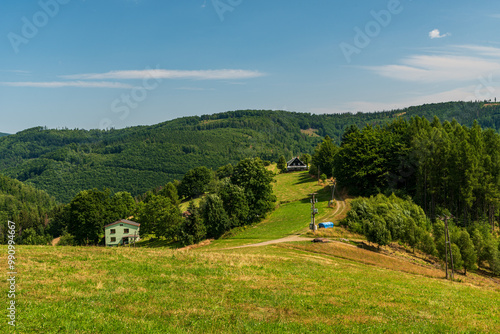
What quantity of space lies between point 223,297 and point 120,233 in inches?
2877

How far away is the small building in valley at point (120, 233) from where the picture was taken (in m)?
83.9

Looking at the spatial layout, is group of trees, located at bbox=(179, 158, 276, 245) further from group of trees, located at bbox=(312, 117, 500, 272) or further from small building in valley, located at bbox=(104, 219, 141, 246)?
small building in valley, located at bbox=(104, 219, 141, 246)

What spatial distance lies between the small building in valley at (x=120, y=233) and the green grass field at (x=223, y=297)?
182ft

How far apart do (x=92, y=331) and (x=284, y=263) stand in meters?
21.0

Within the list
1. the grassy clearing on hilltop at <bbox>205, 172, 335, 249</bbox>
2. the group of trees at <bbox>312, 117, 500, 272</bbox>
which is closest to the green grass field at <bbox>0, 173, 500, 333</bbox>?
the group of trees at <bbox>312, 117, 500, 272</bbox>

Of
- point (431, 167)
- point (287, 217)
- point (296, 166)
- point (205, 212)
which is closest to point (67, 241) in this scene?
point (205, 212)

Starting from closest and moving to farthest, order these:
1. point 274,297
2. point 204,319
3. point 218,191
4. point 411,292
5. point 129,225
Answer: point 204,319, point 274,297, point 411,292, point 218,191, point 129,225

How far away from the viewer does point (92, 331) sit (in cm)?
1394

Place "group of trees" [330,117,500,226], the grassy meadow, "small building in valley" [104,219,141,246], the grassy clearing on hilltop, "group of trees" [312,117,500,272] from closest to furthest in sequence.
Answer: the grassy meadow, "group of trees" [312,117,500,272], the grassy clearing on hilltop, "group of trees" [330,117,500,226], "small building in valley" [104,219,141,246]

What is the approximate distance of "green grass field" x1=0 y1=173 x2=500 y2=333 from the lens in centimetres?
1561

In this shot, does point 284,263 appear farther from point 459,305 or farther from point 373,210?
point 373,210

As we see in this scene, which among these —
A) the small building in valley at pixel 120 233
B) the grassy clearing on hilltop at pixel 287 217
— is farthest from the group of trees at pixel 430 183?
the small building in valley at pixel 120 233

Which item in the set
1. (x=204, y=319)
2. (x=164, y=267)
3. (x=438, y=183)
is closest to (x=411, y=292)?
(x=204, y=319)

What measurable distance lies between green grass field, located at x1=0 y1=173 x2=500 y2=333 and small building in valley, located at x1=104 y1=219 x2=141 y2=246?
55.6 m
